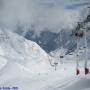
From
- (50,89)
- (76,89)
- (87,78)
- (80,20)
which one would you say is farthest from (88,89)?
(80,20)

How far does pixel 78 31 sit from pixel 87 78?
1453cm

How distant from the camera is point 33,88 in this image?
4403 centimetres

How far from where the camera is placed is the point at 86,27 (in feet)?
147

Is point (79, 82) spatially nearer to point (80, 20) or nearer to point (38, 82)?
point (80, 20)

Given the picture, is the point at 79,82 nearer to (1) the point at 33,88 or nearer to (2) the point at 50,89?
(2) the point at 50,89

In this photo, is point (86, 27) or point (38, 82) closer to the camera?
point (86, 27)

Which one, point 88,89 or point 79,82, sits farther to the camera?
point 79,82

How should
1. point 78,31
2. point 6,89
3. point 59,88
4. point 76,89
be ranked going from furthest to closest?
1. point 78,31
2. point 6,89
3. point 59,88
4. point 76,89

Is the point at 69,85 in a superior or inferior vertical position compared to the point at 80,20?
inferior

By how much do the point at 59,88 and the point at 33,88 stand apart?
9164 millimetres

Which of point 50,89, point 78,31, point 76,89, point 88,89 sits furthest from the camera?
point 78,31

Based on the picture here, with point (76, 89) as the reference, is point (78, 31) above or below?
above

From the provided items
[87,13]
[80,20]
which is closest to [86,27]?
[80,20]

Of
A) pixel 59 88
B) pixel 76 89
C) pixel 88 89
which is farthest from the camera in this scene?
pixel 59 88
